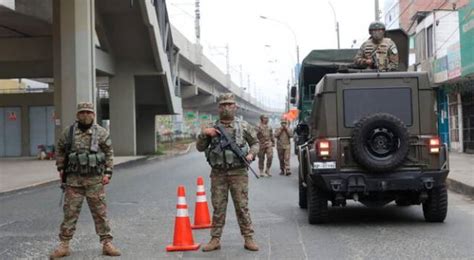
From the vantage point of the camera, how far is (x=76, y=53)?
2555 centimetres

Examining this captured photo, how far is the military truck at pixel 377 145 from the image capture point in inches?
347

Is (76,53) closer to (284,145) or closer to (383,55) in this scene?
(284,145)

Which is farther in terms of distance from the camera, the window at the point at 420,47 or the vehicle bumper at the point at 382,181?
the window at the point at 420,47

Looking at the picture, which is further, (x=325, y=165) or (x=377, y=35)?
(x=377, y=35)

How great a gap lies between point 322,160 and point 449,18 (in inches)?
814

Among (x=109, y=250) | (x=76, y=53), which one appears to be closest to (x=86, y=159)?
(x=109, y=250)

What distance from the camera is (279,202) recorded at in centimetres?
1253

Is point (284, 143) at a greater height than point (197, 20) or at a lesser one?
lesser

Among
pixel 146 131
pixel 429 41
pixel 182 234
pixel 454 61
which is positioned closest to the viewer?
pixel 182 234

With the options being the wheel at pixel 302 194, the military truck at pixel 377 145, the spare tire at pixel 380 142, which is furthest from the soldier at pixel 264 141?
the spare tire at pixel 380 142

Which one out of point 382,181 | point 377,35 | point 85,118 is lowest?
point 382,181

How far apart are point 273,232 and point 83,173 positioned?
293 cm

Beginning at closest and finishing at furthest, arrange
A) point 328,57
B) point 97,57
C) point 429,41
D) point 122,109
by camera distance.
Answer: point 328,57 → point 429,41 → point 97,57 → point 122,109

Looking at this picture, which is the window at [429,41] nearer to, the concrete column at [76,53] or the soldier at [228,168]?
the concrete column at [76,53]
